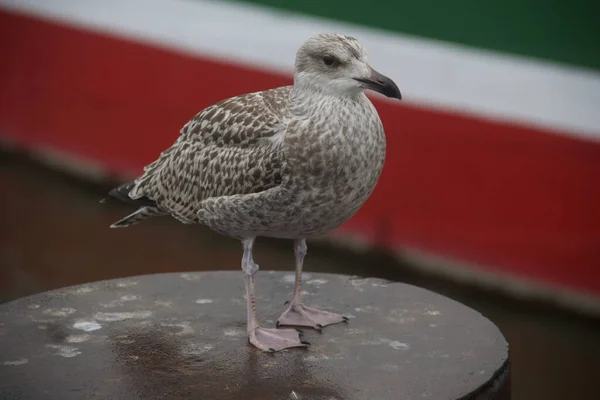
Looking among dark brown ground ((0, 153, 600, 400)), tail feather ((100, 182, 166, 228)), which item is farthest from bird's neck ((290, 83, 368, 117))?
dark brown ground ((0, 153, 600, 400))

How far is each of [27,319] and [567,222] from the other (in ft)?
10.1

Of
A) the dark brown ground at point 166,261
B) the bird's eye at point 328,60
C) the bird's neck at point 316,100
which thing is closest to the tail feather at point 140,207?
the bird's neck at point 316,100

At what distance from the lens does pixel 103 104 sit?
7449mm

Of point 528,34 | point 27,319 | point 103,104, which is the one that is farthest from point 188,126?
point 103,104

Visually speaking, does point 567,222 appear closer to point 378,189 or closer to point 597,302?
point 597,302

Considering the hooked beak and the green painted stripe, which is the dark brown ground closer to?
the green painted stripe

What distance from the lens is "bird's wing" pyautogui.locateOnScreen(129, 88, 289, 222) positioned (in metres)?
3.01

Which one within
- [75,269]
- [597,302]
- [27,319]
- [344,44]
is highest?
[344,44]

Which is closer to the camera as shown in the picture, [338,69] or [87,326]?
[338,69]

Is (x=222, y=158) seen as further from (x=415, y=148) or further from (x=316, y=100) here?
(x=415, y=148)

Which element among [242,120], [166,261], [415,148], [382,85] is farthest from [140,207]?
[166,261]

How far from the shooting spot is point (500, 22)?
17.8ft

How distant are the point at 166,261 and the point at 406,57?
1.99 m

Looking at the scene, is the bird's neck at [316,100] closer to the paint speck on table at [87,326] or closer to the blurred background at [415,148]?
the paint speck on table at [87,326]
